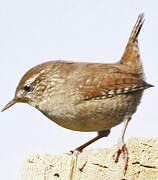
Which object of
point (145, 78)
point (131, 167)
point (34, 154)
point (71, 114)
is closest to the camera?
point (131, 167)

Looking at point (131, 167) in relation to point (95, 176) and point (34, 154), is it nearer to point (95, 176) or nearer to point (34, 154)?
point (95, 176)

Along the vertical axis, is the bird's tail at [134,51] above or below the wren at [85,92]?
above

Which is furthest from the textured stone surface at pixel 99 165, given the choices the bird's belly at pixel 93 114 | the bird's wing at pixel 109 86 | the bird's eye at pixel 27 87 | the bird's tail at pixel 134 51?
the bird's tail at pixel 134 51

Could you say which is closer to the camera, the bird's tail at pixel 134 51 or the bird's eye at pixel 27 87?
the bird's eye at pixel 27 87

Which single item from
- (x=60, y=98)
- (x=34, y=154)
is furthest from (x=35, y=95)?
(x=34, y=154)

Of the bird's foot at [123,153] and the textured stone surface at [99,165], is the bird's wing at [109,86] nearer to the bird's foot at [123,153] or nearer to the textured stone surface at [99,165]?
the textured stone surface at [99,165]

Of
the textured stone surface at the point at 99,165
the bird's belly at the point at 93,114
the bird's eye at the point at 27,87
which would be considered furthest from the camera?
the bird's eye at the point at 27,87

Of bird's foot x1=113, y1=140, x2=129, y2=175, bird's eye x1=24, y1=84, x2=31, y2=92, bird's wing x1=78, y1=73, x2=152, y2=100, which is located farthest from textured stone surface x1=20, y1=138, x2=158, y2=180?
bird's eye x1=24, y1=84, x2=31, y2=92
